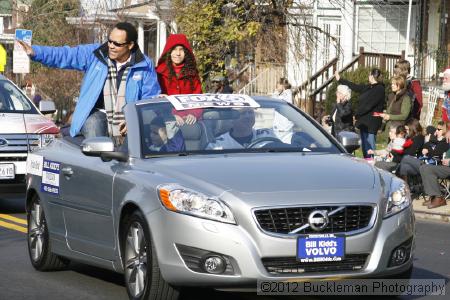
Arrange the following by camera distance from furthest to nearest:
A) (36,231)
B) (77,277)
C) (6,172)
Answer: (6,172)
(36,231)
(77,277)

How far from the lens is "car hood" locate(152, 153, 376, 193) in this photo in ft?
26.5

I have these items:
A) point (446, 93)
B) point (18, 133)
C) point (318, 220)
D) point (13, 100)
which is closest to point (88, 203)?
point (318, 220)

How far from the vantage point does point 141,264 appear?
845 cm

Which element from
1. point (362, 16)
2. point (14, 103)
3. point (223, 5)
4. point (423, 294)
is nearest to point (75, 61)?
point (423, 294)

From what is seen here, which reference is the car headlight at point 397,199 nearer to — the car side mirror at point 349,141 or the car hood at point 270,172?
the car hood at point 270,172

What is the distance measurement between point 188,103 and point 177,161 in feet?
3.10

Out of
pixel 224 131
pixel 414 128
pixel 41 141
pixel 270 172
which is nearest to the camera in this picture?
pixel 270 172

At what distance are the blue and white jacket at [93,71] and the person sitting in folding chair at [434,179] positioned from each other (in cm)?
628

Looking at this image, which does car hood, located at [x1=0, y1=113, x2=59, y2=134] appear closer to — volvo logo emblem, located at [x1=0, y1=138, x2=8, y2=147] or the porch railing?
volvo logo emblem, located at [x1=0, y1=138, x2=8, y2=147]

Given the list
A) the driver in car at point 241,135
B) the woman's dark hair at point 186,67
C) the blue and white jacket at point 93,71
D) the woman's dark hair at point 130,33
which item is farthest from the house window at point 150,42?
the driver in car at point 241,135

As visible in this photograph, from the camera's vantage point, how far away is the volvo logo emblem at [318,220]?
25.8 feet

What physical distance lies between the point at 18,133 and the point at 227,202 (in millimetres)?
9045

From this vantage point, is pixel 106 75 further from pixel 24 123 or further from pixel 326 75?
pixel 326 75

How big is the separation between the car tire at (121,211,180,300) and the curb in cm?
822
